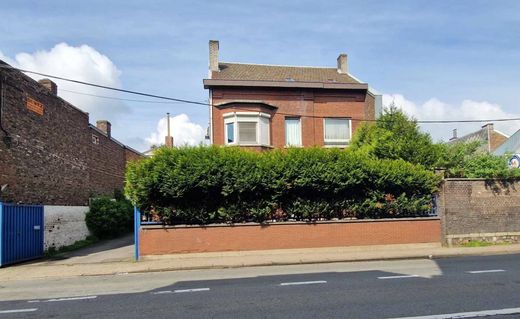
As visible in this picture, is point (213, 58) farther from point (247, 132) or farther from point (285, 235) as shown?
point (285, 235)

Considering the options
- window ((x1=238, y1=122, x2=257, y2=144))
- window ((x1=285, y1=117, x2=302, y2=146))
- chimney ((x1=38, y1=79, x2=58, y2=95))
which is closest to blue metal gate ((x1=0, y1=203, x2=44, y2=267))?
Result: chimney ((x1=38, y1=79, x2=58, y2=95))

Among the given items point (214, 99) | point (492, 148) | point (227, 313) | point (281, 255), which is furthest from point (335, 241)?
point (492, 148)

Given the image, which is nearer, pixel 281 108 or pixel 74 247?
pixel 74 247

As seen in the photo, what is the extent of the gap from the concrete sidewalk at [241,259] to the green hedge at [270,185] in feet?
3.97

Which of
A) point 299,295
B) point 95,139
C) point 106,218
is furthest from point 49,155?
point 299,295

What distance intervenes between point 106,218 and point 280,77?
12.2 metres

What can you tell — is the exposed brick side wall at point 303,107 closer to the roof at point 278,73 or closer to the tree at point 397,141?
the roof at point 278,73

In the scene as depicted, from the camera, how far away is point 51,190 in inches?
766

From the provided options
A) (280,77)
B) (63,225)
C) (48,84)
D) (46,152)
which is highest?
→ (280,77)

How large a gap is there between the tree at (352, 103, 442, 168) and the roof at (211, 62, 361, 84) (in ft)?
Result: 17.5

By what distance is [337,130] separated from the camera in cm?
2572

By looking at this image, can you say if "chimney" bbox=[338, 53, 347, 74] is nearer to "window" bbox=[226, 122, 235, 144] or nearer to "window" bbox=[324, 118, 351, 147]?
"window" bbox=[324, 118, 351, 147]

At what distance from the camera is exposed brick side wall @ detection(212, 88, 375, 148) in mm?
24312

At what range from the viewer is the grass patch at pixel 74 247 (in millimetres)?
18125
